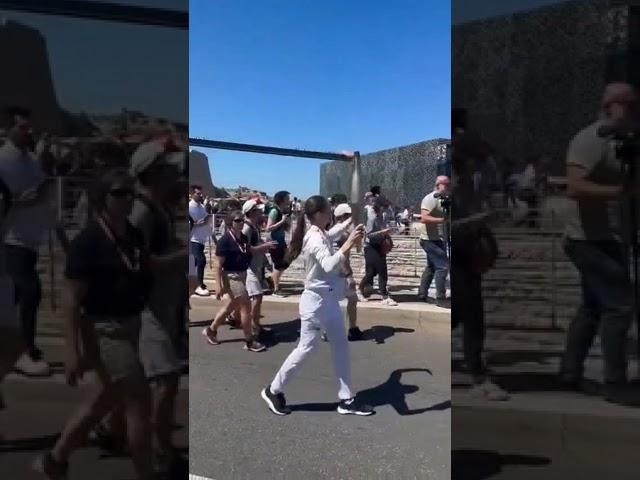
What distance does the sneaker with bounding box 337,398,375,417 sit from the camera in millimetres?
3914

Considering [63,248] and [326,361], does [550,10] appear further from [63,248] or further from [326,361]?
[326,361]

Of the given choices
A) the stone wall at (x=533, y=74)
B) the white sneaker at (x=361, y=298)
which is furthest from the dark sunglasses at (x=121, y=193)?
the white sneaker at (x=361, y=298)

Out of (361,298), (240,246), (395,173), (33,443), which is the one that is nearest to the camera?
(33,443)

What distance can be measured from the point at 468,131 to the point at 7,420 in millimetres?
1539

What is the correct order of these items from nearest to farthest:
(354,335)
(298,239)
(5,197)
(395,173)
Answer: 1. (5,197)
2. (298,239)
3. (354,335)
4. (395,173)

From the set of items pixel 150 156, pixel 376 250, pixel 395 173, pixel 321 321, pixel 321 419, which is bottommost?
pixel 321 419

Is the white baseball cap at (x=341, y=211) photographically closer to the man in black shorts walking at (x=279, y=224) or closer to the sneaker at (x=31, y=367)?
the man in black shorts walking at (x=279, y=224)

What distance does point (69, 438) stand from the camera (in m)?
2.02

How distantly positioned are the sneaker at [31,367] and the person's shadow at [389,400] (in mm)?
2173

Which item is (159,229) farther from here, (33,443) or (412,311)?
(412,311)

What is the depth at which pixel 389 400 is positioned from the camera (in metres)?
4.16

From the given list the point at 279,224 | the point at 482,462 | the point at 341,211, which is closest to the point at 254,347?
the point at 341,211

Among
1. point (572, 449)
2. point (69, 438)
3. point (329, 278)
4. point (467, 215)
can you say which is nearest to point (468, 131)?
point (467, 215)

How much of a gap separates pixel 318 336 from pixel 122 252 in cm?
215
